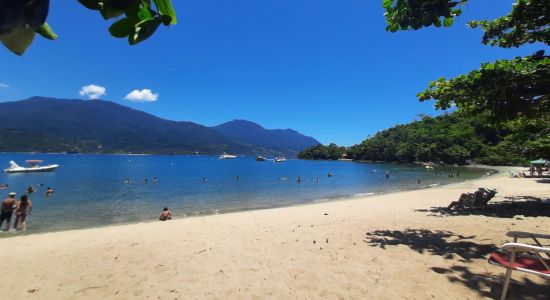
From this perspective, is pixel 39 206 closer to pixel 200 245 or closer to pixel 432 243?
pixel 200 245

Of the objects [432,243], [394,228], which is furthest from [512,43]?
[394,228]

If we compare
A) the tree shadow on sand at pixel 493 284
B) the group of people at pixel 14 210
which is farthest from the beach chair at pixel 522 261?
the group of people at pixel 14 210

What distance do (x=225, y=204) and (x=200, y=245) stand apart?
56.7 feet

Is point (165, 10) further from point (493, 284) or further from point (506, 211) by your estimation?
point (506, 211)

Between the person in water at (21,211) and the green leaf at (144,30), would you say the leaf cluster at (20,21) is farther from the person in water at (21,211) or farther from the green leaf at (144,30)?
the person in water at (21,211)

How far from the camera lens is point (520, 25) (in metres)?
8.20

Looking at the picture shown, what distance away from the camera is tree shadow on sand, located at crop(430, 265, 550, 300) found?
5.15 metres

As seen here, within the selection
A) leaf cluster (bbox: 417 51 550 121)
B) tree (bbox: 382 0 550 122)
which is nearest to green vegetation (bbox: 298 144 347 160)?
tree (bbox: 382 0 550 122)

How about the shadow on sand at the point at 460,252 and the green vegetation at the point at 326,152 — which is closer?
the shadow on sand at the point at 460,252

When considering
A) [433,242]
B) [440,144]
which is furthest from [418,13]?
[440,144]

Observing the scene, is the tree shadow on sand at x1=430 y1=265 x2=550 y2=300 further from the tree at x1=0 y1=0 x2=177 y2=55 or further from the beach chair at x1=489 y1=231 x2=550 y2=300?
the tree at x1=0 y1=0 x2=177 y2=55

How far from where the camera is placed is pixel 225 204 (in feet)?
87.2

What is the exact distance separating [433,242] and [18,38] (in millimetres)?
9904

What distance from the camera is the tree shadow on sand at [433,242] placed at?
7648mm
